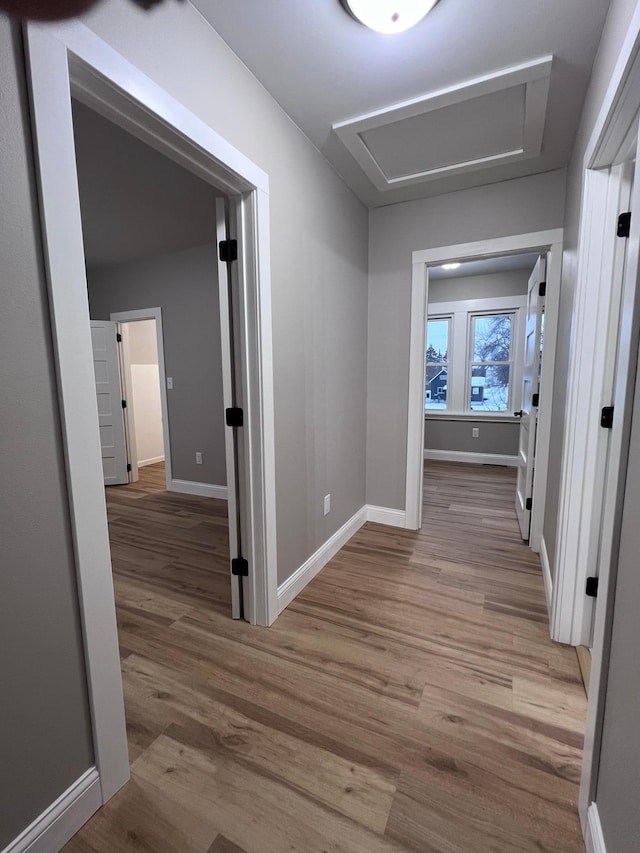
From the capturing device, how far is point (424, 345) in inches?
113

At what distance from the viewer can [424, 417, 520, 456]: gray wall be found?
5.18 metres

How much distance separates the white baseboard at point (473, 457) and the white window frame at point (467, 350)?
50cm

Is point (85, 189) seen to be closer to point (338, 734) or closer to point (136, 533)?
point (136, 533)

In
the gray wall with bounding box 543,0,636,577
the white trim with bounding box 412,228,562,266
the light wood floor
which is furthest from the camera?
the white trim with bounding box 412,228,562,266

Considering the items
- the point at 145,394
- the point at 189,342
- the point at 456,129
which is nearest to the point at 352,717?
the point at 456,129

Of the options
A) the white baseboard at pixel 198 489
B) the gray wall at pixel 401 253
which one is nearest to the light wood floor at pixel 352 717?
the gray wall at pixel 401 253

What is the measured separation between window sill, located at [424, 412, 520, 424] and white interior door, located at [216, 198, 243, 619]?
14.0ft

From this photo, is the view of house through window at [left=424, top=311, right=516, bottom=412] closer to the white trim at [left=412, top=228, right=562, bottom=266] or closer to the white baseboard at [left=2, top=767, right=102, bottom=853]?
the white trim at [left=412, top=228, right=562, bottom=266]

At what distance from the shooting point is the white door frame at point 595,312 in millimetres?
929

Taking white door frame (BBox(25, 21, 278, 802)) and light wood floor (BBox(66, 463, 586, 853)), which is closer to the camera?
white door frame (BBox(25, 21, 278, 802))

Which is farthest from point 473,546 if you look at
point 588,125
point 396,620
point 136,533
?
point 136,533

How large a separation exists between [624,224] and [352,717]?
84.5 inches

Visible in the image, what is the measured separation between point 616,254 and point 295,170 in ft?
5.02

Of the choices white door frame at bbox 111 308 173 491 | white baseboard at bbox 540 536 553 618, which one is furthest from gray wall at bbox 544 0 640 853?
Answer: white door frame at bbox 111 308 173 491
